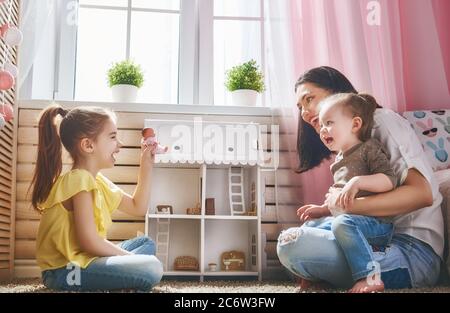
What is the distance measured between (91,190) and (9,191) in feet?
1.81

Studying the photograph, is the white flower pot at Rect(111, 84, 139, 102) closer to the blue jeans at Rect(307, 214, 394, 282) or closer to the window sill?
the window sill

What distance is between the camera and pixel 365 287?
1.12 m

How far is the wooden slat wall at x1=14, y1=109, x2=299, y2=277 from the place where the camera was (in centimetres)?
163

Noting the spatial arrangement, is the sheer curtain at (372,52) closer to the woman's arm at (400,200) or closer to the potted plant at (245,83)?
the potted plant at (245,83)

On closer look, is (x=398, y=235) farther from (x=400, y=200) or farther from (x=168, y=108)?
(x=168, y=108)

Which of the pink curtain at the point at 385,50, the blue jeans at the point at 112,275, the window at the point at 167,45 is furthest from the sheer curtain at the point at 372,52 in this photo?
the blue jeans at the point at 112,275

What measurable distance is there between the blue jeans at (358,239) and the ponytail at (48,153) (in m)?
0.70

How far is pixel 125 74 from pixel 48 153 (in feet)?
1.88

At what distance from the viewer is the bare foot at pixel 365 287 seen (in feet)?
3.64

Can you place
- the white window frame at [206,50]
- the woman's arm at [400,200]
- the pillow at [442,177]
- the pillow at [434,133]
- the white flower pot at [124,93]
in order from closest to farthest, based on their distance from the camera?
the woman's arm at [400,200] < the pillow at [442,177] < the pillow at [434,133] < the white flower pot at [124,93] < the white window frame at [206,50]

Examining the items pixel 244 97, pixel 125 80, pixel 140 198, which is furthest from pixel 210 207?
pixel 125 80

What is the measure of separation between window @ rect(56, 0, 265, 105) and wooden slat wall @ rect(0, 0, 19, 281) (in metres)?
0.24

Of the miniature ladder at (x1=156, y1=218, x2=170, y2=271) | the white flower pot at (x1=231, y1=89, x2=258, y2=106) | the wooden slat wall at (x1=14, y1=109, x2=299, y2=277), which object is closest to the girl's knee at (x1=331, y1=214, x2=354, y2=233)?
the wooden slat wall at (x1=14, y1=109, x2=299, y2=277)

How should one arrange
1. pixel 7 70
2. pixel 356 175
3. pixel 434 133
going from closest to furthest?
pixel 356 175
pixel 7 70
pixel 434 133
